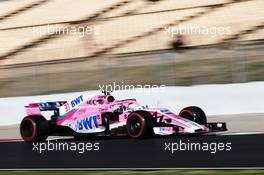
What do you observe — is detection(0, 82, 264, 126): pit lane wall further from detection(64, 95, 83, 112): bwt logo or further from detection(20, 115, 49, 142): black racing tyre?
detection(20, 115, 49, 142): black racing tyre

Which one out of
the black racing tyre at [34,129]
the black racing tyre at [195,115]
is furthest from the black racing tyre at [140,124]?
the black racing tyre at [34,129]

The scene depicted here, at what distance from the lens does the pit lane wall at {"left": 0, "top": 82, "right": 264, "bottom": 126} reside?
11.5 metres

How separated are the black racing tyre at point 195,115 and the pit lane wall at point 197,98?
163cm

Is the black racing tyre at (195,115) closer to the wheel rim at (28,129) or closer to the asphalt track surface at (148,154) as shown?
the asphalt track surface at (148,154)

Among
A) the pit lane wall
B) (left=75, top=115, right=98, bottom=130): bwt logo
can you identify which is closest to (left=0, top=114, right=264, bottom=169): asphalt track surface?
(left=75, top=115, right=98, bottom=130): bwt logo

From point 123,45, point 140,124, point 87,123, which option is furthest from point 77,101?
point 123,45

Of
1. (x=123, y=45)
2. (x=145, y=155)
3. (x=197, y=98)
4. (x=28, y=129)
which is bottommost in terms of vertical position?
(x=145, y=155)

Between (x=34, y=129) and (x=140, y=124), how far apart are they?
1.80m

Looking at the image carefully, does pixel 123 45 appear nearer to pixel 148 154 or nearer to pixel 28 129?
pixel 28 129

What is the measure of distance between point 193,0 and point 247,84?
27.5 ft

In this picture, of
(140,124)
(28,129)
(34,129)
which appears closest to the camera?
(140,124)

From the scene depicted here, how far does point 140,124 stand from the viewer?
29.2 ft

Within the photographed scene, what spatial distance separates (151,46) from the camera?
17.3 metres

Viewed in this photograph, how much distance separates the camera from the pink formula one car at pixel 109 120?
9.07 meters
